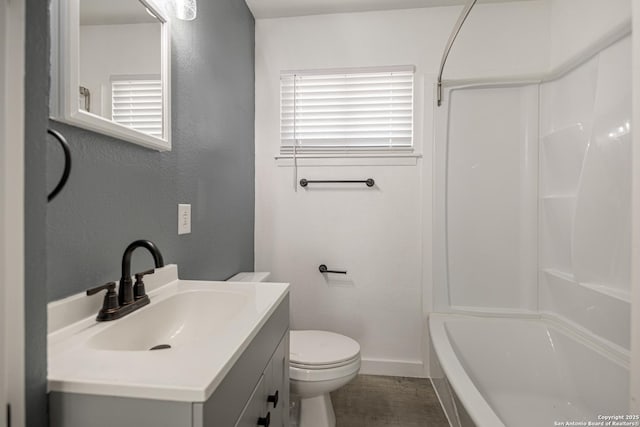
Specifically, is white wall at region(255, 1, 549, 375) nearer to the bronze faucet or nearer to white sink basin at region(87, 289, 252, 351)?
white sink basin at region(87, 289, 252, 351)

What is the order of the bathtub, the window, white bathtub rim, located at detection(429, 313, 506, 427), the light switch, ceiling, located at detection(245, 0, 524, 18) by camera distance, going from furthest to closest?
the window < ceiling, located at detection(245, 0, 524, 18) < the bathtub < the light switch < white bathtub rim, located at detection(429, 313, 506, 427)

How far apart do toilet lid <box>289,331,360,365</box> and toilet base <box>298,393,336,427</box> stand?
23cm

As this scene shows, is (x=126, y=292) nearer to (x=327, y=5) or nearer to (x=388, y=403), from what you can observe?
(x=388, y=403)

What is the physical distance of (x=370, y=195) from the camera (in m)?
2.08

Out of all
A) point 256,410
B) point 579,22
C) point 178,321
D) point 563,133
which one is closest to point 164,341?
point 178,321

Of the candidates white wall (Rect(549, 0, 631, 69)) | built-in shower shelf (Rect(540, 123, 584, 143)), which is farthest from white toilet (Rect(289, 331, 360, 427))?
white wall (Rect(549, 0, 631, 69))

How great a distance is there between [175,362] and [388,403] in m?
1.65

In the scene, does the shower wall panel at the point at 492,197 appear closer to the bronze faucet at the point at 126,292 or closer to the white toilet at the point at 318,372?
the white toilet at the point at 318,372

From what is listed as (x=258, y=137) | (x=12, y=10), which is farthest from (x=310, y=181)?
(x=12, y=10)

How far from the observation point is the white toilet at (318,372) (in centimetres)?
142

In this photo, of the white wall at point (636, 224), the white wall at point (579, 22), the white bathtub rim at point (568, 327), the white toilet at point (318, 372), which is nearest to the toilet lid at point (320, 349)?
the white toilet at point (318, 372)

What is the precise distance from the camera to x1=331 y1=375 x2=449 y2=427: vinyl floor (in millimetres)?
1661

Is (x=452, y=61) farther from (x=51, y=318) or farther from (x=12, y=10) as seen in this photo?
(x=51, y=318)

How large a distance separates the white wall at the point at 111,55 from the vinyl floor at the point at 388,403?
1.83 m
